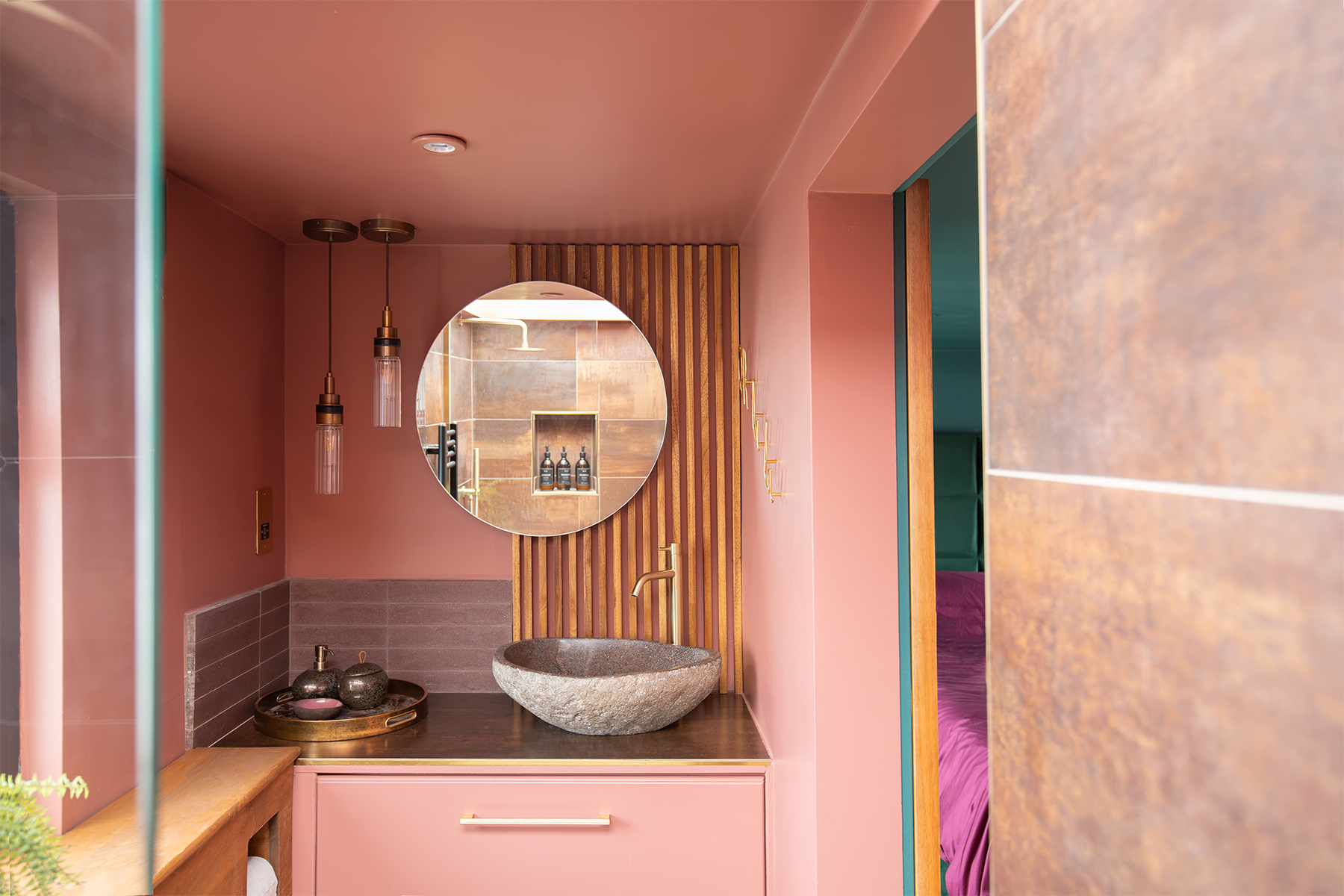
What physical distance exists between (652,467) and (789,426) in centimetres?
95

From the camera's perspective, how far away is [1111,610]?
399 millimetres

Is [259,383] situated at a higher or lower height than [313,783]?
higher

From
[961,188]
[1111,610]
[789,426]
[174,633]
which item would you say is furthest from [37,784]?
[961,188]

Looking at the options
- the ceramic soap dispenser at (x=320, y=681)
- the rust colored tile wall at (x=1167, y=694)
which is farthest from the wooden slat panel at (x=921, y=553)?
the ceramic soap dispenser at (x=320, y=681)

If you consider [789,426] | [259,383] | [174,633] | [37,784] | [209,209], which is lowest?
[174,633]

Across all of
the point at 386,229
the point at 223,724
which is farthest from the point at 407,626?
the point at 386,229

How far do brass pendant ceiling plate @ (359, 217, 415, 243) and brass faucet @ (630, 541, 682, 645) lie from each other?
4.16 feet

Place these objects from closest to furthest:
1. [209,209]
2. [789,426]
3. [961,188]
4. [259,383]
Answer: [789,426] → [961,188] → [209,209] → [259,383]

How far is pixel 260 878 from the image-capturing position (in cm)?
189

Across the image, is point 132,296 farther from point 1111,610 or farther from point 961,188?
point 961,188

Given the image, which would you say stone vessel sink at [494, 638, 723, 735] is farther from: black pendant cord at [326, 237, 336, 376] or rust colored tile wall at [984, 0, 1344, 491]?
A: rust colored tile wall at [984, 0, 1344, 491]

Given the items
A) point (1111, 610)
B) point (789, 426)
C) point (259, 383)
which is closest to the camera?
point (1111, 610)

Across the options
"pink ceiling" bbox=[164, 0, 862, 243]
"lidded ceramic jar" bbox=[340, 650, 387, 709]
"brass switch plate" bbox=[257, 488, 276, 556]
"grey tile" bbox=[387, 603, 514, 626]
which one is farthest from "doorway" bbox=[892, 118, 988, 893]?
"brass switch plate" bbox=[257, 488, 276, 556]

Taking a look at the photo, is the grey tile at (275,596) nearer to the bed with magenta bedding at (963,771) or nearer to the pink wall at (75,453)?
the bed with magenta bedding at (963,771)
